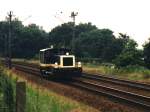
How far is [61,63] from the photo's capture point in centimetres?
3481

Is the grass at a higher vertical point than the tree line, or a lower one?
lower

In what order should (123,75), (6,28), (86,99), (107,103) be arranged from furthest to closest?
(6,28)
(123,75)
(86,99)
(107,103)

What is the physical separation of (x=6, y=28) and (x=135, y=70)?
267ft

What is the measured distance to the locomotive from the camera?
34719mm

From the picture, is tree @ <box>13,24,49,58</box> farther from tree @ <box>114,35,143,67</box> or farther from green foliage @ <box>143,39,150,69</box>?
tree @ <box>114,35,143,67</box>

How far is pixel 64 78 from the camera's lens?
36.4 meters

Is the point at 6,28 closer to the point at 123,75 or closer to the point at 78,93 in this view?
the point at 123,75

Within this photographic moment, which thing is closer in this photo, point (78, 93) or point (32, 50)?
point (78, 93)

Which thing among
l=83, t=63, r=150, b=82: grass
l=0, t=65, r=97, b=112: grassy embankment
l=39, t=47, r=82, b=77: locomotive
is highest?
l=39, t=47, r=82, b=77: locomotive

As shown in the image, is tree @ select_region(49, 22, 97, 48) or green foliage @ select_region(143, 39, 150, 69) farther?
tree @ select_region(49, 22, 97, 48)

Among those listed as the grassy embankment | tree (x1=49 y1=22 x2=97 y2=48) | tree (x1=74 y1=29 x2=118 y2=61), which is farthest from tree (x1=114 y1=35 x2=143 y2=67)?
tree (x1=49 y1=22 x2=97 y2=48)

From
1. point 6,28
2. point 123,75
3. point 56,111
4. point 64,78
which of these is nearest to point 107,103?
Answer: point 56,111

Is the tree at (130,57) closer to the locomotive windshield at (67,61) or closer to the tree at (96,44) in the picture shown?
the locomotive windshield at (67,61)

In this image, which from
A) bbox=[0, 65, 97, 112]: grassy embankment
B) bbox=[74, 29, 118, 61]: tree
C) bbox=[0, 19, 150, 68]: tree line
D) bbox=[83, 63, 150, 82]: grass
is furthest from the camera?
bbox=[0, 19, 150, 68]: tree line
